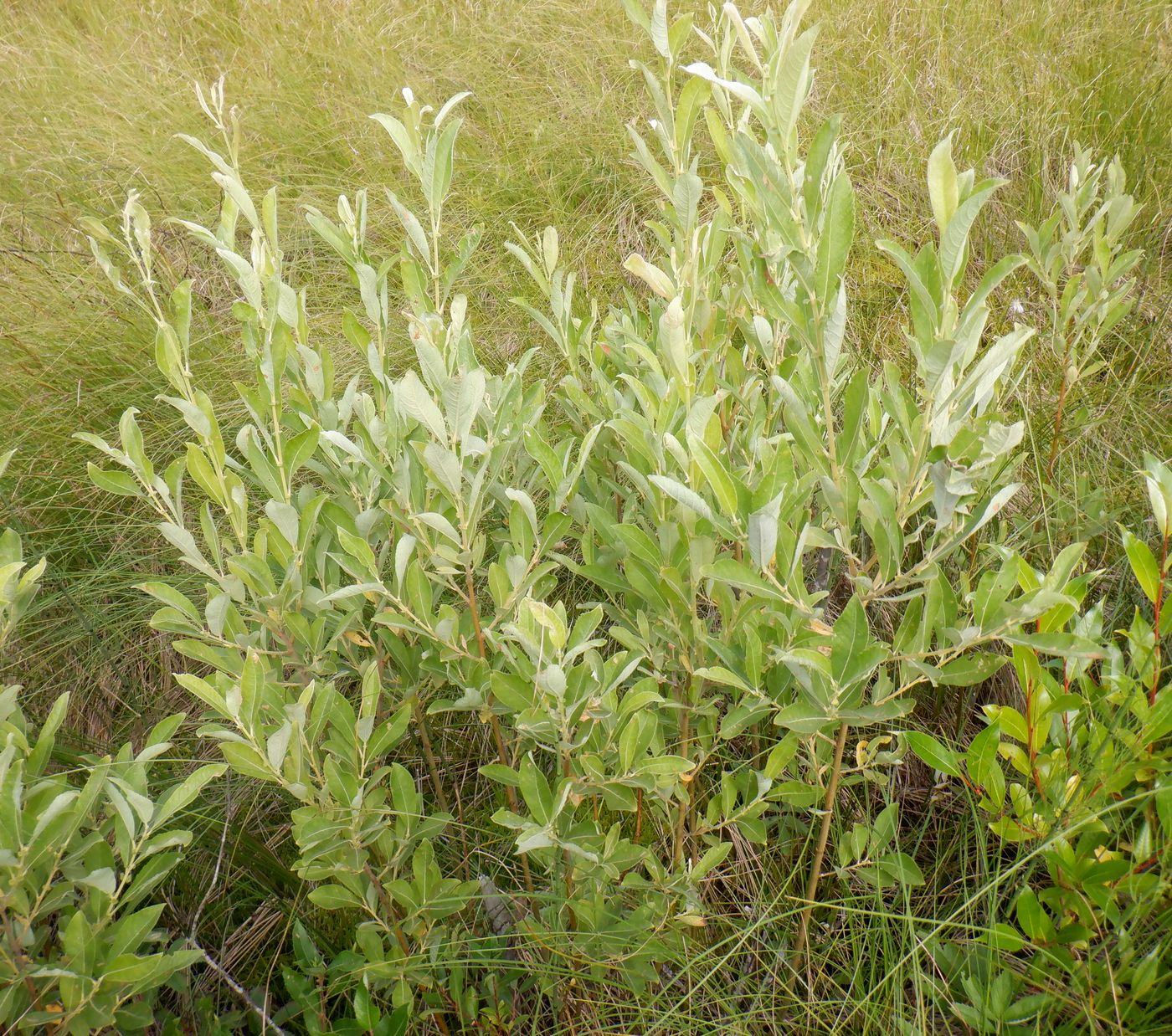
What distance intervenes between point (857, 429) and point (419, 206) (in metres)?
2.51

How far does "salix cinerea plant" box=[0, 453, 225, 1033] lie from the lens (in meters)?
1.14

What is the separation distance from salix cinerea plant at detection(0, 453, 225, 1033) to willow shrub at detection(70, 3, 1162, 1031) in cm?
17

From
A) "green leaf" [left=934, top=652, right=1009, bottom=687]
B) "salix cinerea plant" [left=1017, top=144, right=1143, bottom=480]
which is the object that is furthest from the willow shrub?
"salix cinerea plant" [left=1017, top=144, right=1143, bottom=480]

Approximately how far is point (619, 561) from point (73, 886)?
2.81 ft

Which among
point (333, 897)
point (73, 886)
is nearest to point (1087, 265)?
point (333, 897)

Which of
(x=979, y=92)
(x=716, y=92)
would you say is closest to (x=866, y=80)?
(x=979, y=92)

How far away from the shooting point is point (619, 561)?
1.40m

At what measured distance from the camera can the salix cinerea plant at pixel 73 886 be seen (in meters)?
1.14

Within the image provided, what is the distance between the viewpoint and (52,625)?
2264mm

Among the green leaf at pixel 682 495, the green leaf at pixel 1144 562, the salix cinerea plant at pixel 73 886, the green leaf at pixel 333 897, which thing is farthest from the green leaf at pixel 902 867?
the salix cinerea plant at pixel 73 886

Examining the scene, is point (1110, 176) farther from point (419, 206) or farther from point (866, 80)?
point (419, 206)

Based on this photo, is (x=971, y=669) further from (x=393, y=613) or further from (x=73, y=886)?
(x=73, y=886)

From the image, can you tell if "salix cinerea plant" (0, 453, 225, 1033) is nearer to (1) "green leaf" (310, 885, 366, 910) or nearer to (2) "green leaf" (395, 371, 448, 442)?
(1) "green leaf" (310, 885, 366, 910)

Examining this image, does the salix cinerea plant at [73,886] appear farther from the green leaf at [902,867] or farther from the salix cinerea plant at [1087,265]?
the salix cinerea plant at [1087,265]
